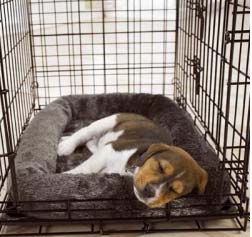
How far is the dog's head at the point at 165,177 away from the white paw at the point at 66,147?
792mm

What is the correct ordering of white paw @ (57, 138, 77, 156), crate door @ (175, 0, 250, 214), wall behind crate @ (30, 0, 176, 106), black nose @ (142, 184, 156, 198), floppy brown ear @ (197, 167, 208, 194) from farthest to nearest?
wall behind crate @ (30, 0, 176, 106) → white paw @ (57, 138, 77, 156) → crate door @ (175, 0, 250, 214) → floppy brown ear @ (197, 167, 208, 194) → black nose @ (142, 184, 156, 198)

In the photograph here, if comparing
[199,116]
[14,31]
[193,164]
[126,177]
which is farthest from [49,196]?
[14,31]

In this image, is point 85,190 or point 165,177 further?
point 85,190

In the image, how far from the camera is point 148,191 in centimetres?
161

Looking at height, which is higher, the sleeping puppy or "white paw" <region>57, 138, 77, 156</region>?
the sleeping puppy

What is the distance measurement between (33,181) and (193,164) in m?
0.67

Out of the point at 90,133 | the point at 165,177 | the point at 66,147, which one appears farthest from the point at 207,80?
the point at 165,177

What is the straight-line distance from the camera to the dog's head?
1601 mm

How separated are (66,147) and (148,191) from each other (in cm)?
93

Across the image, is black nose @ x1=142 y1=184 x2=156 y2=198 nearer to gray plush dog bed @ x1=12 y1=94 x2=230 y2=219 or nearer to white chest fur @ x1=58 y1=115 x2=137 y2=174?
gray plush dog bed @ x1=12 y1=94 x2=230 y2=219

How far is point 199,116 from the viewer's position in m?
2.56

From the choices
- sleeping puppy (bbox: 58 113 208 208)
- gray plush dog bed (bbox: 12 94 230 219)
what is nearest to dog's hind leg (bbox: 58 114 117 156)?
sleeping puppy (bbox: 58 113 208 208)

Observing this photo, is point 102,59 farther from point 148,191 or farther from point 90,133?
point 148,191

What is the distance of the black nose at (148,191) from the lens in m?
1.60
